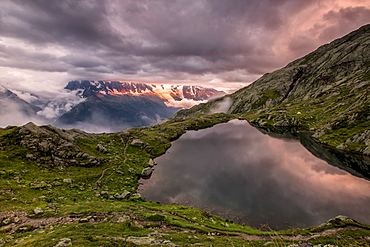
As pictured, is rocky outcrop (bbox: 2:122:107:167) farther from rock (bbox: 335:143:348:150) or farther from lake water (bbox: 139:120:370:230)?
rock (bbox: 335:143:348:150)

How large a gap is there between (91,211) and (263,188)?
174 ft

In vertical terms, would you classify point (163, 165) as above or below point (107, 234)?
below

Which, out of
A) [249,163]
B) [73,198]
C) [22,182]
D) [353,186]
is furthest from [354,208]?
[22,182]

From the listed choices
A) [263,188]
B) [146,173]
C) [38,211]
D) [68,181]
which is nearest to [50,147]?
[68,181]

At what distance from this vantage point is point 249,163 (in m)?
82.2

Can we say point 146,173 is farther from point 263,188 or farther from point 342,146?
point 342,146

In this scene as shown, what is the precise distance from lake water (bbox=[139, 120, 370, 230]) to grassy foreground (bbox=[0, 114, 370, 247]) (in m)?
8.90

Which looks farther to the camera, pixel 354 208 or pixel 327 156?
pixel 327 156

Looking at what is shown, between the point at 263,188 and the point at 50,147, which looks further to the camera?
the point at 50,147

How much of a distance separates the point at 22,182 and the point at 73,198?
12565 mm

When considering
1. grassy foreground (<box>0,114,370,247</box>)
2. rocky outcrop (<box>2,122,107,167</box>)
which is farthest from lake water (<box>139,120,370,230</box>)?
rocky outcrop (<box>2,122,107,167</box>)

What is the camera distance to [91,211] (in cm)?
2994

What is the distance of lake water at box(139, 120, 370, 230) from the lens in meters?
44.8

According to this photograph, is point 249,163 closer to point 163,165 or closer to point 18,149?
point 163,165
